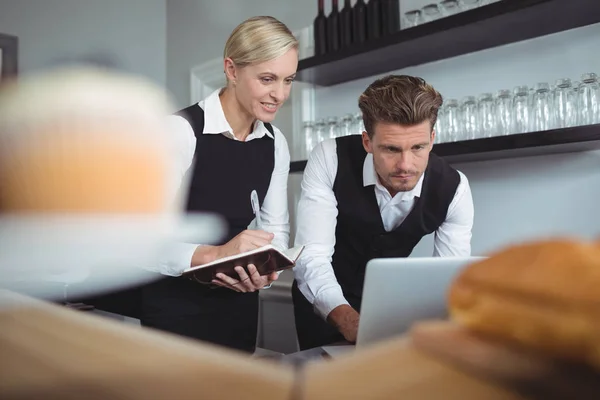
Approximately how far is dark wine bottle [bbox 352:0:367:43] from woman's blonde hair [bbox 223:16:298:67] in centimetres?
84

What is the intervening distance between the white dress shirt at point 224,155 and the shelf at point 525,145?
61cm

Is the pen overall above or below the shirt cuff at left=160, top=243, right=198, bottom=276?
above

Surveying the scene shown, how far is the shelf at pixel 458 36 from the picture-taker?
5.76ft

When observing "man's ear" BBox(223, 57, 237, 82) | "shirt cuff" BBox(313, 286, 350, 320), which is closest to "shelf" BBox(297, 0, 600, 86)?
"man's ear" BBox(223, 57, 237, 82)

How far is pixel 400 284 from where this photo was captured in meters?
0.47

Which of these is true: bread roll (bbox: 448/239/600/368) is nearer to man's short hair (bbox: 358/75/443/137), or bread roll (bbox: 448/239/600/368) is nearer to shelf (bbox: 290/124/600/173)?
man's short hair (bbox: 358/75/443/137)

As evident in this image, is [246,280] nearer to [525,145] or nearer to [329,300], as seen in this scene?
[329,300]


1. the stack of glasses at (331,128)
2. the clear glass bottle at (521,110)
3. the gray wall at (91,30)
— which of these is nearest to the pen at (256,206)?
the stack of glasses at (331,128)

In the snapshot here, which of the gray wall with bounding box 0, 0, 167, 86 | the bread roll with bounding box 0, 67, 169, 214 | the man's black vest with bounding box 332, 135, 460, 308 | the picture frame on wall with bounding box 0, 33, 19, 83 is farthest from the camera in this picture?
the gray wall with bounding box 0, 0, 167, 86

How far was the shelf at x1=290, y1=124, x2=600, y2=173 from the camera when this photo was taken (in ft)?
5.32

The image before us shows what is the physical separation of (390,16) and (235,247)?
1.32 meters

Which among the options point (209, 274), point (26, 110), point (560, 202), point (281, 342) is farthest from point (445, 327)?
point (281, 342)

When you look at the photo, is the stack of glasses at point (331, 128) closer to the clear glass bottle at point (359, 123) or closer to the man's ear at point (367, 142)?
the clear glass bottle at point (359, 123)

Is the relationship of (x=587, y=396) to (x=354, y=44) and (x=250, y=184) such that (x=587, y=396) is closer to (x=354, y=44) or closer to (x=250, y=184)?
(x=250, y=184)
